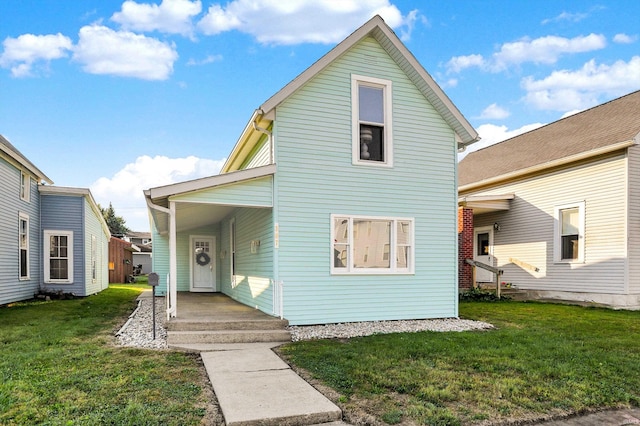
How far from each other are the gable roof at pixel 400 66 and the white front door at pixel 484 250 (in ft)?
23.2

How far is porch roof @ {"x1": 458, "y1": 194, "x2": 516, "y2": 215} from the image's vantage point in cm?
1404

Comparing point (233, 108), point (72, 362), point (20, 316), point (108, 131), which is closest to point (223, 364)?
point (72, 362)

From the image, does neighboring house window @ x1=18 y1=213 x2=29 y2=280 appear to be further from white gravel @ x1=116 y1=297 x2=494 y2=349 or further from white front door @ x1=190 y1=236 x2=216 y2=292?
white gravel @ x1=116 y1=297 x2=494 y2=349

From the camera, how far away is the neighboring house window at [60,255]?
14.7 m

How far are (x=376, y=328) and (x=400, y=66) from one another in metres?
5.78

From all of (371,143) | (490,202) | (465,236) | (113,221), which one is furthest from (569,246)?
(113,221)

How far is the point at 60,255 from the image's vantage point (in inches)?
582

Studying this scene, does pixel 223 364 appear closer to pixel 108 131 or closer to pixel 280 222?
pixel 280 222

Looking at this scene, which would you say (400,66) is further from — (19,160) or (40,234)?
(40,234)

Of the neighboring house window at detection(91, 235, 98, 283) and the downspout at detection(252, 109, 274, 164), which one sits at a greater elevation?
the downspout at detection(252, 109, 274, 164)

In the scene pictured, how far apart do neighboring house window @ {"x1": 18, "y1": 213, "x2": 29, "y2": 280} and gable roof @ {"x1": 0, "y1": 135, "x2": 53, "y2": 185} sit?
154 cm

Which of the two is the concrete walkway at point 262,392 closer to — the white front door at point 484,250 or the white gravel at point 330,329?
the white gravel at point 330,329

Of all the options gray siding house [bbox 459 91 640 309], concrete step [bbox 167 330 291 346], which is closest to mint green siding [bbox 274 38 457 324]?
concrete step [bbox 167 330 291 346]

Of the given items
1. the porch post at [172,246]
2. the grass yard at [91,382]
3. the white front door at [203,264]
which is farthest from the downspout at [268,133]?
the white front door at [203,264]
